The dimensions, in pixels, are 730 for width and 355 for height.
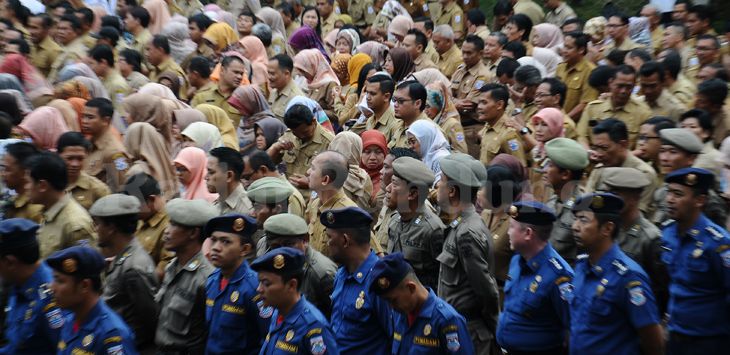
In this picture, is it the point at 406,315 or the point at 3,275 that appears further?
the point at 3,275

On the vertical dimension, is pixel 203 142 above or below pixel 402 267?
below

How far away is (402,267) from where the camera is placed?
A: 4.43m

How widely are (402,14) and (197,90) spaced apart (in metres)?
5.13

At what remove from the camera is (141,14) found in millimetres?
11859

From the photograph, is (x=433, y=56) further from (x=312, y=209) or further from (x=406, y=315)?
(x=406, y=315)

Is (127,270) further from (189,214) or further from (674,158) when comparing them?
(674,158)

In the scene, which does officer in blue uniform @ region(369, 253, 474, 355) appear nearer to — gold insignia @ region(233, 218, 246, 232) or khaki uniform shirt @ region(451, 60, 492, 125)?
gold insignia @ region(233, 218, 246, 232)

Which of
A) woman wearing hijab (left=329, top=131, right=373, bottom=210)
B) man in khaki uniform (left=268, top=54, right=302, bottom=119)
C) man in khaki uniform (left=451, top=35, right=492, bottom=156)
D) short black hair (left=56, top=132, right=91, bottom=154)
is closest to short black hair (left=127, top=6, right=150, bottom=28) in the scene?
man in khaki uniform (left=268, top=54, right=302, bottom=119)

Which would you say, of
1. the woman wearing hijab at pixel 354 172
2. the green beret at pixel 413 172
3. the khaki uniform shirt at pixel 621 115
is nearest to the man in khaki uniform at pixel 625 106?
the khaki uniform shirt at pixel 621 115

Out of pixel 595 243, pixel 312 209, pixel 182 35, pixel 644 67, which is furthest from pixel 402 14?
pixel 595 243

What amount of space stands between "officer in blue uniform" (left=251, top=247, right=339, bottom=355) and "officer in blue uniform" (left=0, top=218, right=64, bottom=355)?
3.86 feet

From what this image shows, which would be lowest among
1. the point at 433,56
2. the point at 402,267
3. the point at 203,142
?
the point at 433,56

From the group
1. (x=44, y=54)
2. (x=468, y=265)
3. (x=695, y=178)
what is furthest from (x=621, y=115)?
(x=44, y=54)

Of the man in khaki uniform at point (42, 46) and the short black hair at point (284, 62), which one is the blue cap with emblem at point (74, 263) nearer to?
the short black hair at point (284, 62)
